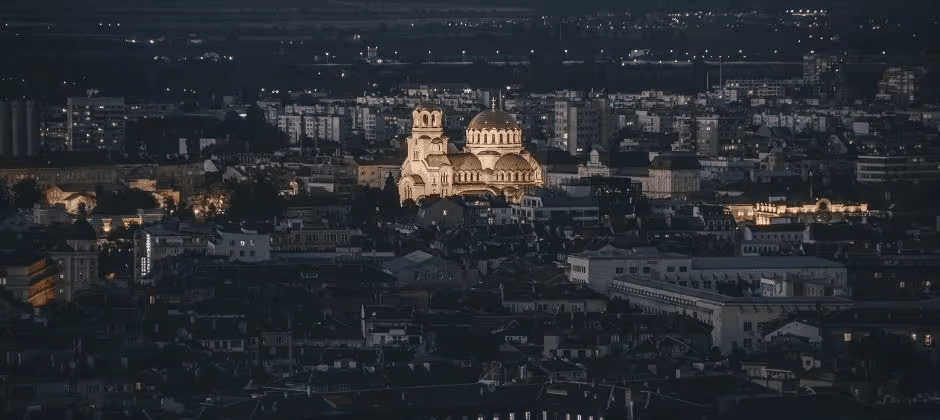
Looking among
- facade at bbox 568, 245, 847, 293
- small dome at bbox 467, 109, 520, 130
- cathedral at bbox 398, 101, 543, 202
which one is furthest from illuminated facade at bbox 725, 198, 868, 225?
facade at bbox 568, 245, 847, 293

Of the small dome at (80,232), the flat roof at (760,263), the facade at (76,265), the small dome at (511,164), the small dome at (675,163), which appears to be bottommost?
the facade at (76,265)

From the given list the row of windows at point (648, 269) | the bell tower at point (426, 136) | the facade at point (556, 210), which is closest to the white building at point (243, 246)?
the row of windows at point (648, 269)

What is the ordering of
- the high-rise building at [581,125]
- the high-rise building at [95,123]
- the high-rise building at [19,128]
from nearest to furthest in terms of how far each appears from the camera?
the high-rise building at [19,128], the high-rise building at [581,125], the high-rise building at [95,123]

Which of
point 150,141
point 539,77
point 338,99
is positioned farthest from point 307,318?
point 539,77

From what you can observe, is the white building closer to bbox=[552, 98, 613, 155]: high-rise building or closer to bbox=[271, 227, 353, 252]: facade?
bbox=[271, 227, 353, 252]: facade

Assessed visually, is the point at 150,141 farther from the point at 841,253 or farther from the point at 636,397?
the point at 636,397

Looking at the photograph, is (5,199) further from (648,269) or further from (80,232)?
(648,269)

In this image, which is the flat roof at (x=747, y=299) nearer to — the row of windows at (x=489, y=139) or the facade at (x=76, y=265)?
the facade at (x=76, y=265)
